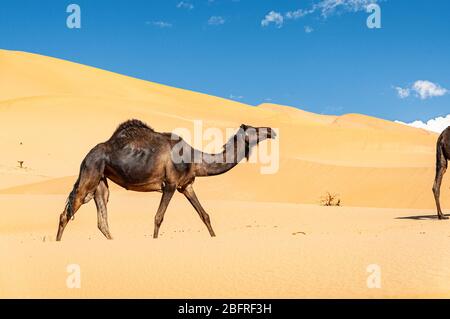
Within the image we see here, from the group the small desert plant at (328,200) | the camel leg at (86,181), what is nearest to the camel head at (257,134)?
the camel leg at (86,181)

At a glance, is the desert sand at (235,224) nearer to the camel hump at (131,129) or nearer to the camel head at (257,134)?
the camel head at (257,134)

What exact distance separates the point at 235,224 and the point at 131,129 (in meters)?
5.07

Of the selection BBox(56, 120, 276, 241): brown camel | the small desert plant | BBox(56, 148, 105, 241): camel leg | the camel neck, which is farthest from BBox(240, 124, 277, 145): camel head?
the small desert plant

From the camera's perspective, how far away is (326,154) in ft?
120

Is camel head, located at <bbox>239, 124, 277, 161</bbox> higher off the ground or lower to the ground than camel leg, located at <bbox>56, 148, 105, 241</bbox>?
higher

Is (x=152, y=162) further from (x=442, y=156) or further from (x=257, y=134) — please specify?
(x=442, y=156)

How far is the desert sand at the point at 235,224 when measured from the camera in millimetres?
6285

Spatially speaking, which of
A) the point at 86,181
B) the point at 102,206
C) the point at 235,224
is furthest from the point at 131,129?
the point at 235,224

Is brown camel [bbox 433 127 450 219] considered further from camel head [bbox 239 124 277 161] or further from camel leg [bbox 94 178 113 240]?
camel leg [bbox 94 178 113 240]

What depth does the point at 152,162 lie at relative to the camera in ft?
33.2

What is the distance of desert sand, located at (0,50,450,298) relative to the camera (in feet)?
20.6
